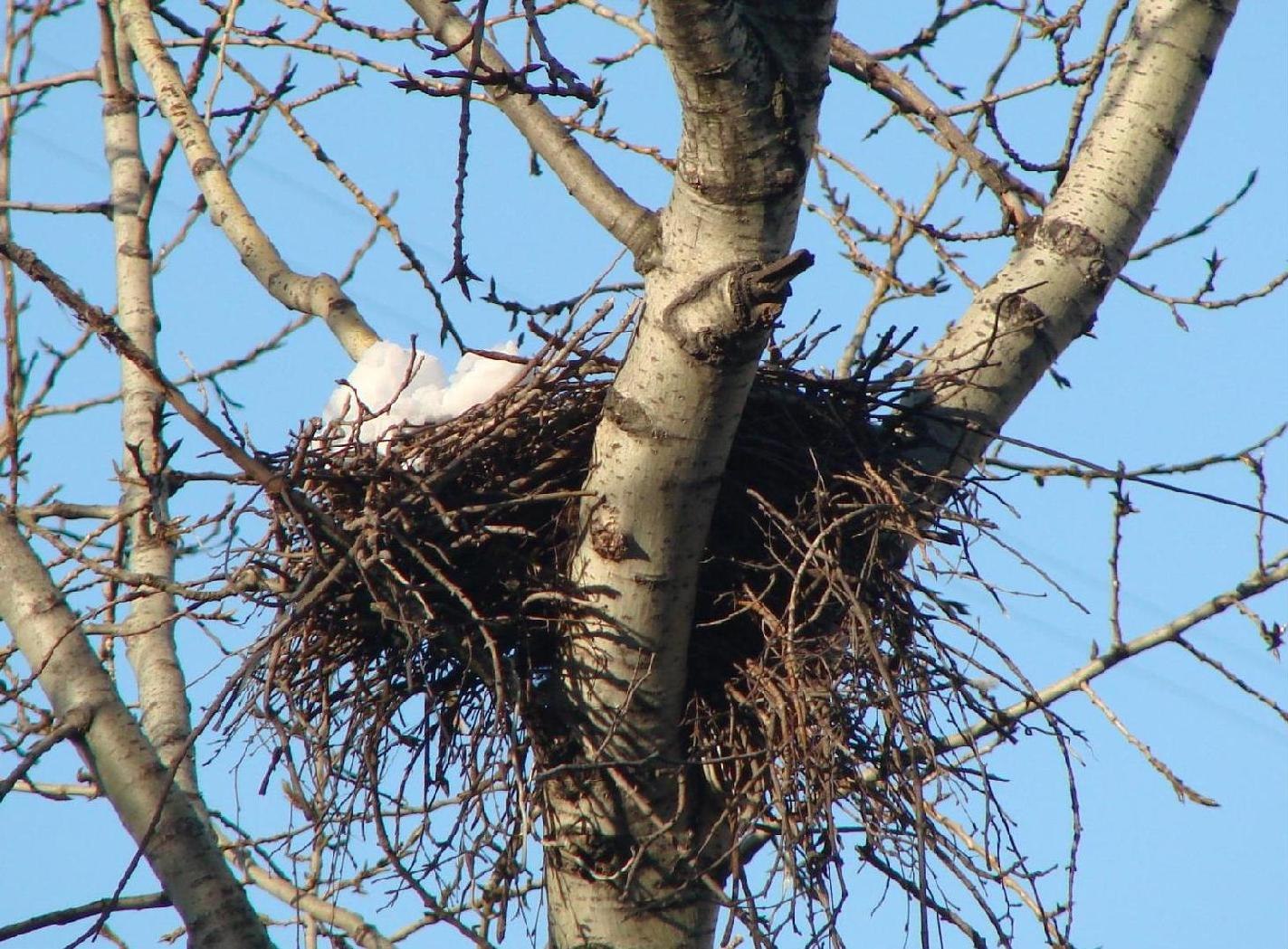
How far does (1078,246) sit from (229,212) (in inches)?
66.6

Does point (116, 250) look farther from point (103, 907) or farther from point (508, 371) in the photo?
point (103, 907)

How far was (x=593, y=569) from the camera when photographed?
1971 mm

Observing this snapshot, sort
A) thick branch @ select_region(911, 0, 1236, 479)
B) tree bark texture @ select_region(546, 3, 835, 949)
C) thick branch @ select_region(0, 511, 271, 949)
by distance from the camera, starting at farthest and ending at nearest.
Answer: thick branch @ select_region(911, 0, 1236, 479) < thick branch @ select_region(0, 511, 271, 949) < tree bark texture @ select_region(546, 3, 835, 949)

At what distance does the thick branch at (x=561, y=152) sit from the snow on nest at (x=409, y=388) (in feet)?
1.08

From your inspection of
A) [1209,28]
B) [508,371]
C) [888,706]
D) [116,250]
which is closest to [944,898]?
[888,706]

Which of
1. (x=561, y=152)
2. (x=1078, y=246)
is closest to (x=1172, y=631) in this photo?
(x=1078, y=246)

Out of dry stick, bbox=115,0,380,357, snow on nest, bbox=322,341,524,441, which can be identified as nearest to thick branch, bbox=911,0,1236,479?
snow on nest, bbox=322,341,524,441

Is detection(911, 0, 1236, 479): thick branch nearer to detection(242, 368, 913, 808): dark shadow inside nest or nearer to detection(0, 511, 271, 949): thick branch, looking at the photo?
detection(242, 368, 913, 808): dark shadow inside nest

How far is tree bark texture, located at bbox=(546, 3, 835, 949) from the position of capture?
1.55 metres

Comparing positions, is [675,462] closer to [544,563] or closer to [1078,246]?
[544,563]

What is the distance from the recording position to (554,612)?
2068 mm

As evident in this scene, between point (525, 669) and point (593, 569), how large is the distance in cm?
25

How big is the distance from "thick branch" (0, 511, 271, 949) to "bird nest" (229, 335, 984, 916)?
20cm

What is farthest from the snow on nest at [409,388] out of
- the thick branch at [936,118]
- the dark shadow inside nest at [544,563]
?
the thick branch at [936,118]
